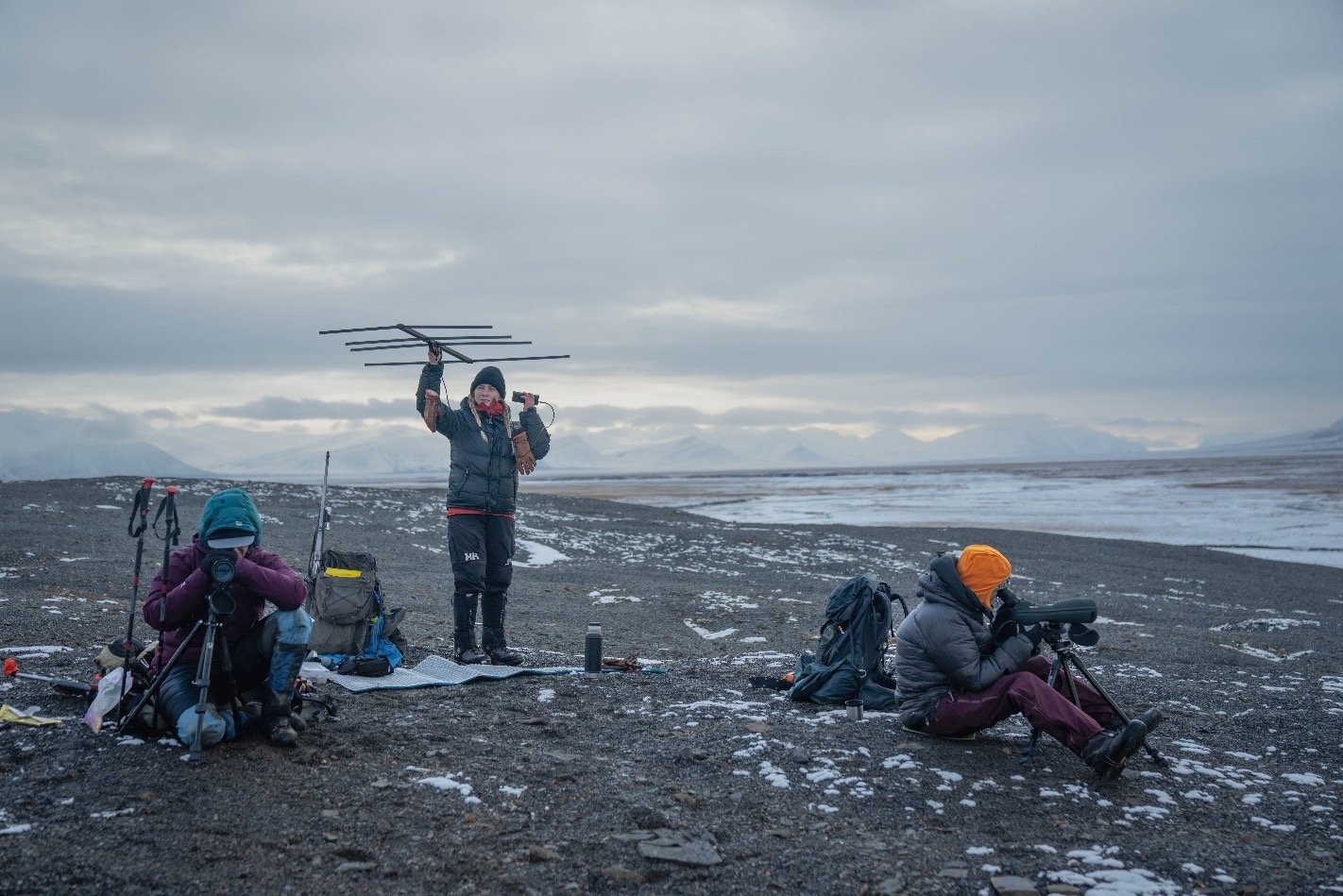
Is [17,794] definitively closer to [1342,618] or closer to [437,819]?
[437,819]

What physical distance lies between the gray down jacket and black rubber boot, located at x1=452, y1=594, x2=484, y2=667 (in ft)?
13.9

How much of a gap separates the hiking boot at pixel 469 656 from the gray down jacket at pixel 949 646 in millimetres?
4173

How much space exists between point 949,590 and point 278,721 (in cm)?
435


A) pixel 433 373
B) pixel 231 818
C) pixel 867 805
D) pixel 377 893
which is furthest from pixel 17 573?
pixel 867 805

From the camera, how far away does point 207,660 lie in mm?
5539

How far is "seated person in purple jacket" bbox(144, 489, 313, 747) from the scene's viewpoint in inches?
223

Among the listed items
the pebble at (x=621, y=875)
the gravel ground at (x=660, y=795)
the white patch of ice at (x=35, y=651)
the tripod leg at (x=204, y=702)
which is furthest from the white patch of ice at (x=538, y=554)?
the pebble at (x=621, y=875)

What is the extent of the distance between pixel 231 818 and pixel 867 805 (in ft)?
11.1

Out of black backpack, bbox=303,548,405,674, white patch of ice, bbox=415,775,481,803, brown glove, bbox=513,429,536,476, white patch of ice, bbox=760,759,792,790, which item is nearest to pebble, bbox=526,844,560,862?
white patch of ice, bbox=415,775,481,803

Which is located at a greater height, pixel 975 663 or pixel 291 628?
pixel 291 628

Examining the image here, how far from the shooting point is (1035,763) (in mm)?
5977

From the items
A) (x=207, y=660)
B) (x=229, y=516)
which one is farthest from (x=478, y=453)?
(x=207, y=660)

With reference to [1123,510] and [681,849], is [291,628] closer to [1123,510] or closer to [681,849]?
[681,849]

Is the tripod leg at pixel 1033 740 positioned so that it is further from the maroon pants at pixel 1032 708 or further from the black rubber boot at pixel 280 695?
the black rubber boot at pixel 280 695
